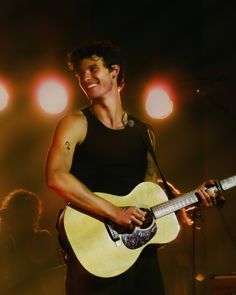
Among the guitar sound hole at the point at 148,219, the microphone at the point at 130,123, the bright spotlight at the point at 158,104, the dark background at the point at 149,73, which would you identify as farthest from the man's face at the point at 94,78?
the dark background at the point at 149,73

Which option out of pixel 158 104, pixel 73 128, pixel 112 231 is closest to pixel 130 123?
pixel 73 128

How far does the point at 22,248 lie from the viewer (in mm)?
6145

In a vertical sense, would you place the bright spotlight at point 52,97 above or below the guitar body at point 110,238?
above

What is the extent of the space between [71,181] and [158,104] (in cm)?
472

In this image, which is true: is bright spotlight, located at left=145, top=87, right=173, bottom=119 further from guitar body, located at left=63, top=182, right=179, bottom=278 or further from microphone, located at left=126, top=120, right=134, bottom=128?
guitar body, located at left=63, top=182, right=179, bottom=278

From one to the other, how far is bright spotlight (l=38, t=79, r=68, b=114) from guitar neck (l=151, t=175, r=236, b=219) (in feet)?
15.2

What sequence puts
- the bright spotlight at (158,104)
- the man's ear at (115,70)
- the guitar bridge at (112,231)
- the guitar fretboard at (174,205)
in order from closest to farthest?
the guitar bridge at (112,231), the guitar fretboard at (174,205), the man's ear at (115,70), the bright spotlight at (158,104)

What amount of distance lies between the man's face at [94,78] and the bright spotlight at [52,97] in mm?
4238

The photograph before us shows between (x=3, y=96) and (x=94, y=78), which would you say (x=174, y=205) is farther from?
(x=3, y=96)

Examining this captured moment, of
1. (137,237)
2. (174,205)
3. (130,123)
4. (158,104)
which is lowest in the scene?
(137,237)

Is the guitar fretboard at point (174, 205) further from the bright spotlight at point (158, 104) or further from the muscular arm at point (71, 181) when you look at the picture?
the bright spotlight at point (158, 104)

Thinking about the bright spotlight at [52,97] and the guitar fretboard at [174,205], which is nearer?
the guitar fretboard at [174,205]

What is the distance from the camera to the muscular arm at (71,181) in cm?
294

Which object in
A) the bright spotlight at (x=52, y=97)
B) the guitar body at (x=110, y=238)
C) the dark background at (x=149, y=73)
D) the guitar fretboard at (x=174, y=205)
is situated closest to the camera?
the guitar body at (x=110, y=238)
